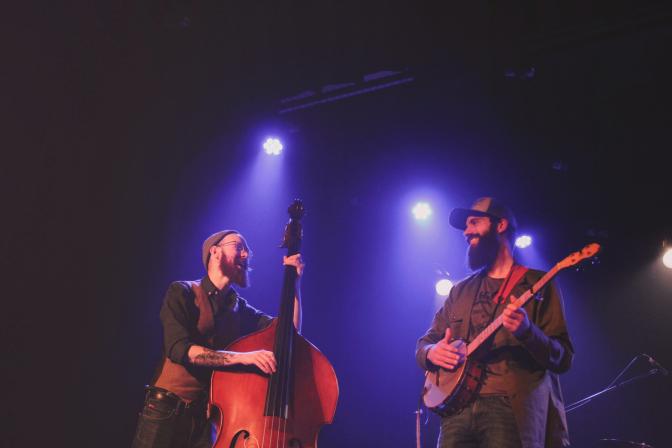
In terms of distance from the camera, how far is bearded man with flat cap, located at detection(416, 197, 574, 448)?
10.4ft

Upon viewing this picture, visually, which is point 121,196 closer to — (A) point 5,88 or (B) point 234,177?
(A) point 5,88

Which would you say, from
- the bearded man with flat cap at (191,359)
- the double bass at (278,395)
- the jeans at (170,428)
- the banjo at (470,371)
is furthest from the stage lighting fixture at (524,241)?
the jeans at (170,428)

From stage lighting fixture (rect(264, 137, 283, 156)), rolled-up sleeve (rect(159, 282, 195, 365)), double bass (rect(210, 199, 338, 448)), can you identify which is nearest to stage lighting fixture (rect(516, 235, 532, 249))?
stage lighting fixture (rect(264, 137, 283, 156))

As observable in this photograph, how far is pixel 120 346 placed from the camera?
5.30 meters

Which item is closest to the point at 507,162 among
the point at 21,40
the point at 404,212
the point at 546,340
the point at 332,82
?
the point at 404,212

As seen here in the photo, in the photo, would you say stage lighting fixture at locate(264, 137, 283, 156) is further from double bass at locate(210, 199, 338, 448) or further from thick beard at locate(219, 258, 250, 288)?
double bass at locate(210, 199, 338, 448)

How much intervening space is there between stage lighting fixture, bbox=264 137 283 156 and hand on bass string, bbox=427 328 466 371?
477 centimetres

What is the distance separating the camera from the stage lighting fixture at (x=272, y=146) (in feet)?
25.4

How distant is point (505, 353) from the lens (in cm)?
345

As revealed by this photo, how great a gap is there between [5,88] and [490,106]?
5840mm

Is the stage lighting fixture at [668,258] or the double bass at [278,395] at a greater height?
the stage lighting fixture at [668,258]

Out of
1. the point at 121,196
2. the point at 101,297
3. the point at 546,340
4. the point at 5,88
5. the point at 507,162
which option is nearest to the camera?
the point at 546,340

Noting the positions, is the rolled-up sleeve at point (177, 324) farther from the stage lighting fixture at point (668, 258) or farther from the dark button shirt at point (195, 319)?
the stage lighting fixture at point (668, 258)

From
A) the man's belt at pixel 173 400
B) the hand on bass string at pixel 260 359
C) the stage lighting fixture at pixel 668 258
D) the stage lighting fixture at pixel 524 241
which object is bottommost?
the man's belt at pixel 173 400
